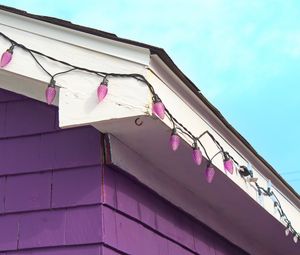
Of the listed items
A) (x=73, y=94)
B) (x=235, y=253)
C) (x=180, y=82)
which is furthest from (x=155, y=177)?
(x=235, y=253)

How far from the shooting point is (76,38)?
9.87 ft

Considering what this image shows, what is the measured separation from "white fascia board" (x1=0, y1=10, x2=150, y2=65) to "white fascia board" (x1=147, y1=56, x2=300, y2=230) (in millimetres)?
85

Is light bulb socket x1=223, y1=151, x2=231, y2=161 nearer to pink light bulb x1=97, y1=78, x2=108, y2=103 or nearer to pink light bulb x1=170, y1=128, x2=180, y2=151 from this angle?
pink light bulb x1=170, y1=128, x2=180, y2=151

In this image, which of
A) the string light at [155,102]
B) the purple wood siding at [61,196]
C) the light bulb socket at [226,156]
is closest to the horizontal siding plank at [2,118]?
the purple wood siding at [61,196]

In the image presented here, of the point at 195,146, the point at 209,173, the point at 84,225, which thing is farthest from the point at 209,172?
the point at 84,225

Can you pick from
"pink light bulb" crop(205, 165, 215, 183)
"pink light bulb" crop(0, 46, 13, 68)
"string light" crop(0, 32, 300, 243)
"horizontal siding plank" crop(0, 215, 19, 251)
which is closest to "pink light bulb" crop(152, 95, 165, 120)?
"string light" crop(0, 32, 300, 243)

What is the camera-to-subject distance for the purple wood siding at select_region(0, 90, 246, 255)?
2939mm

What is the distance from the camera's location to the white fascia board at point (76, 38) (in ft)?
9.48

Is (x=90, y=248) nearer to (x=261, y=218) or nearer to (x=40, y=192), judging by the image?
(x=40, y=192)

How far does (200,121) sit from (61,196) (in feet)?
2.71

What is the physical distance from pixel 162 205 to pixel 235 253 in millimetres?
1283

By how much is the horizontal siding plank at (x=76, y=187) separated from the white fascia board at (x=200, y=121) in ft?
1.44

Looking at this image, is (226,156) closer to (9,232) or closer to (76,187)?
(76,187)

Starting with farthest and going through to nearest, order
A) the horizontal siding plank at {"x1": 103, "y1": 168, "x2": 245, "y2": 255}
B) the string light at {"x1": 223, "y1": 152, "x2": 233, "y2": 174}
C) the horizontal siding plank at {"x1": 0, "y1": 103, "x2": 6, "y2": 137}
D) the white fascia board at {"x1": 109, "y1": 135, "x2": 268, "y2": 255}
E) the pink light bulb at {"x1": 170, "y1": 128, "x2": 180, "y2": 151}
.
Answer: the string light at {"x1": 223, "y1": 152, "x2": 233, "y2": 174} → the horizontal siding plank at {"x1": 0, "y1": 103, "x2": 6, "y2": 137} → the white fascia board at {"x1": 109, "y1": 135, "x2": 268, "y2": 255} → the horizontal siding plank at {"x1": 103, "y1": 168, "x2": 245, "y2": 255} → the pink light bulb at {"x1": 170, "y1": 128, "x2": 180, "y2": 151}
